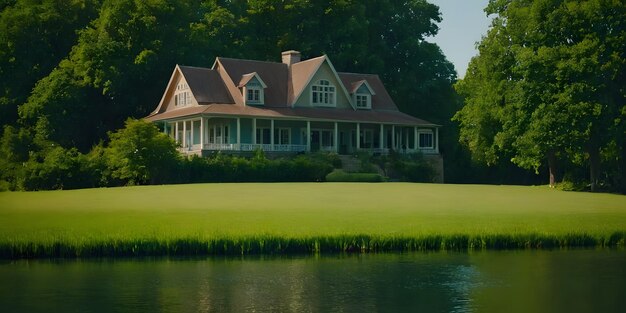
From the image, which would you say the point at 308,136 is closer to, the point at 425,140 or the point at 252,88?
the point at 252,88

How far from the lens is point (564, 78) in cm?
4931

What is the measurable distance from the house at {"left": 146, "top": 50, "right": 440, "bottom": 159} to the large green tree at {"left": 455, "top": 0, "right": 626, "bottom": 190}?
638 inches

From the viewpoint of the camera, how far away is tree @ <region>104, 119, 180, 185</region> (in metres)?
52.3

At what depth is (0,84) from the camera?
70.6 metres

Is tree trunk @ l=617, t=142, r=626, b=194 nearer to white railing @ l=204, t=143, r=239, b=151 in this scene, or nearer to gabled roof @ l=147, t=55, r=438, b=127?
gabled roof @ l=147, t=55, r=438, b=127

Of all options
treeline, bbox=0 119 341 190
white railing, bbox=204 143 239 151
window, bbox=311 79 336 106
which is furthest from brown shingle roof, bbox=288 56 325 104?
treeline, bbox=0 119 341 190

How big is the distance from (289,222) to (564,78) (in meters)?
24.1

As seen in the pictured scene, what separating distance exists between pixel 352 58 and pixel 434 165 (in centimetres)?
1396

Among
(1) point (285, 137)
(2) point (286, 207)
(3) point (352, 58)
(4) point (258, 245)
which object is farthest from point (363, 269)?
(3) point (352, 58)

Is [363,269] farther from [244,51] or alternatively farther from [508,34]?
[244,51]

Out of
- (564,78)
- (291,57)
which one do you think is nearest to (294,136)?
(291,57)

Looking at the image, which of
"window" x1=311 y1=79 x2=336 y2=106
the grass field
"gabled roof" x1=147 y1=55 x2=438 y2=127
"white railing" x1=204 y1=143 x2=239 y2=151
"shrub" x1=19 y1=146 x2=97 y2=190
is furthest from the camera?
"window" x1=311 y1=79 x2=336 y2=106

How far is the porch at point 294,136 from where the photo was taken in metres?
63.2

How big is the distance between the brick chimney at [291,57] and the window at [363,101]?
569cm
